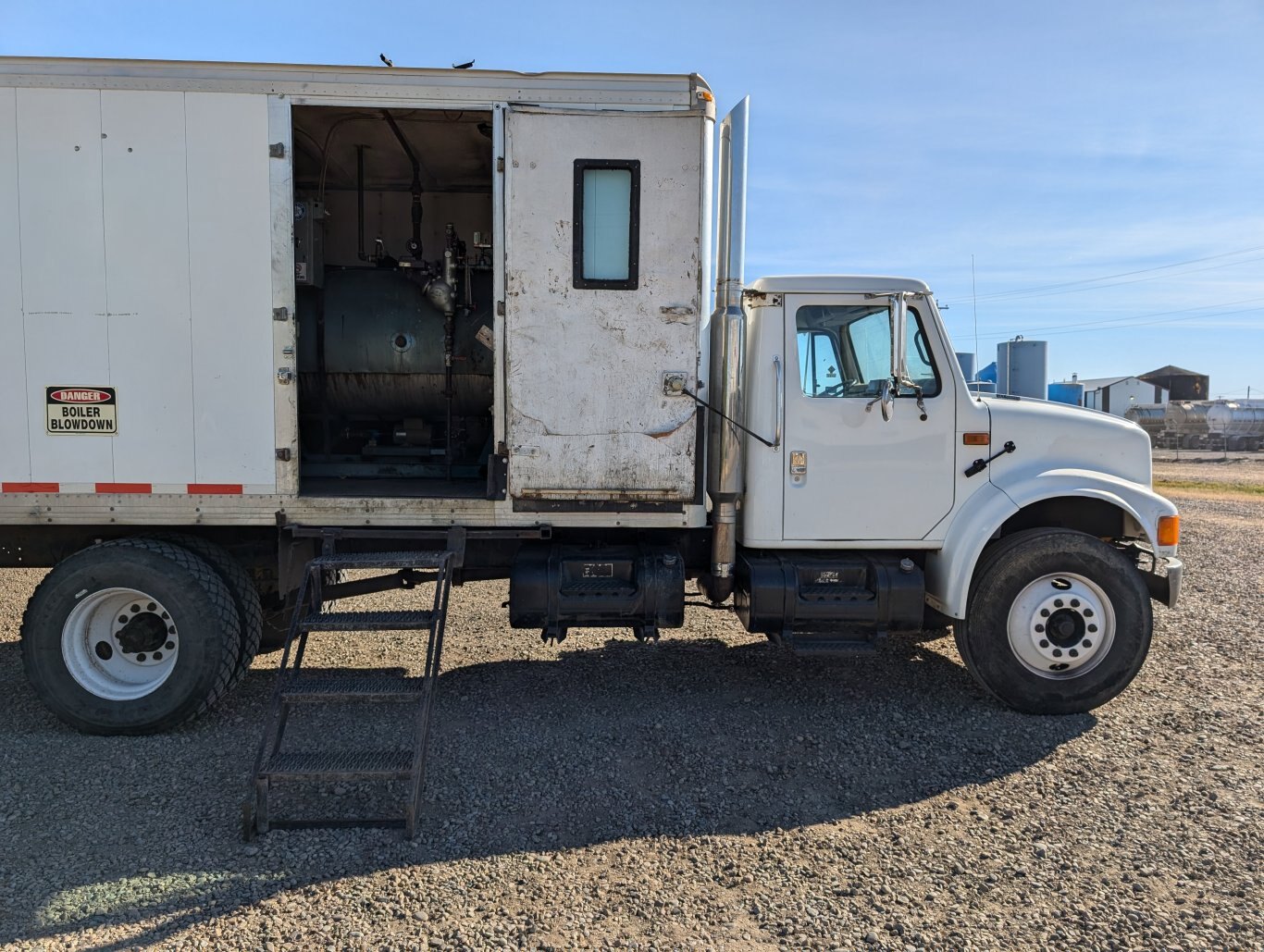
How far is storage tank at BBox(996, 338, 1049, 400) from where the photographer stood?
21.5 feet

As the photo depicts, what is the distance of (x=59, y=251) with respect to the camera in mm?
4414

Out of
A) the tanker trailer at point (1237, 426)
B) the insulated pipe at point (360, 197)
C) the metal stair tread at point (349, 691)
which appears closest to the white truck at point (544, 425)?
the insulated pipe at point (360, 197)

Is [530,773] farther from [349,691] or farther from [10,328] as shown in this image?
[10,328]

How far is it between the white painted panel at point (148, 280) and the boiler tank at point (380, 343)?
46.3 inches

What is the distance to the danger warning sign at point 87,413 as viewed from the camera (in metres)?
4.44

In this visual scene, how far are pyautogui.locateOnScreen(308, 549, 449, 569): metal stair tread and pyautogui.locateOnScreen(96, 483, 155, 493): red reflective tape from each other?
1.05 m

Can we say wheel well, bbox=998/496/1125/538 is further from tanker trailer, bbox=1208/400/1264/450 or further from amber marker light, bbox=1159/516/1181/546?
tanker trailer, bbox=1208/400/1264/450

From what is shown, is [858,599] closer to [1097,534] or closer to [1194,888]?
[1097,534]

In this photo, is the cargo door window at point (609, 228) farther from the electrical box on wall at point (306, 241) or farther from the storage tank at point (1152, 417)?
the storage tank at point (1152, 417)

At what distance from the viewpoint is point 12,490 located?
175 inches

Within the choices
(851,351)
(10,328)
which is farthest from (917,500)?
(10,328)

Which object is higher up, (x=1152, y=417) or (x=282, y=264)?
(x=282, y=264)

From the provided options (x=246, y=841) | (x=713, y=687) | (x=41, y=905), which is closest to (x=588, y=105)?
(x=713, y=687)

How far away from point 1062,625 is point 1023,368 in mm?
2625
